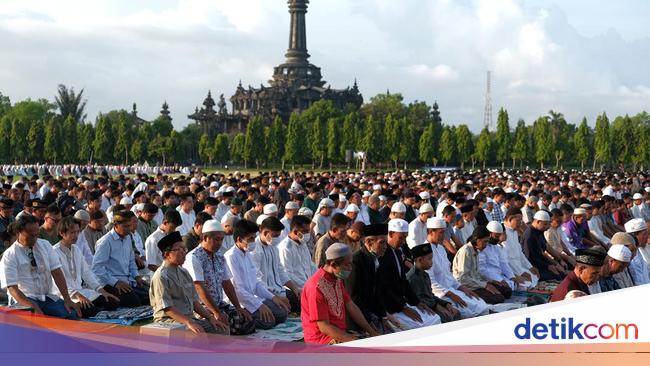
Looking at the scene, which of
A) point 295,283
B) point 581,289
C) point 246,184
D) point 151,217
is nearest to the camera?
point 581,289

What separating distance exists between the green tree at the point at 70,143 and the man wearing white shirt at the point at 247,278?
6138 centimetres

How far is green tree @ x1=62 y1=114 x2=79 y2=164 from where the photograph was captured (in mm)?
66188

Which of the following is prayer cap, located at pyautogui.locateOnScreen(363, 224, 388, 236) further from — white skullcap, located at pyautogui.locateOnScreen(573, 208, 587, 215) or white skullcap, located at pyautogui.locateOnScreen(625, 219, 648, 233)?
white skullcap, located at pyautogui.locateOnScreen(573, 208, 587, 215)

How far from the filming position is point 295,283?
9.95 meters

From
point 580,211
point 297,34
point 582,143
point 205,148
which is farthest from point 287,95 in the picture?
point 580,211

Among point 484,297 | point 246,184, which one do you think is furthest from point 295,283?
point 246,184

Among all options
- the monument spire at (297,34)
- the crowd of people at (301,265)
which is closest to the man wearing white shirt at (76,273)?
the crowd of people at (301,265)

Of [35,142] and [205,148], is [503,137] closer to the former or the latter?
[205,148]

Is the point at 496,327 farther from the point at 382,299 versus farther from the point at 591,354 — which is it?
the point at 382,299

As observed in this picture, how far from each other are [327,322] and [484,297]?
5.01 meters

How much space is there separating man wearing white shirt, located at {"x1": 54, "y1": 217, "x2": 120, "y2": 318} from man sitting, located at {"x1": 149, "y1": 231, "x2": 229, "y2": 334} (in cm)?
185

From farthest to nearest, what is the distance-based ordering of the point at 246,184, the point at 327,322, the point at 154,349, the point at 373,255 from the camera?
A: the point at 246,184
the point at 373,255
the point at 327,322
the point at 154,349

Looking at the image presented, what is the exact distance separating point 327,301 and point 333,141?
63015mm

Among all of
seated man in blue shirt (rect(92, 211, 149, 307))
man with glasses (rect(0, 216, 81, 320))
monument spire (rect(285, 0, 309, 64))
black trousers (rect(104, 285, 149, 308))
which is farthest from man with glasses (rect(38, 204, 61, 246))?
monument spire (rect(285, 0, 309, 64))
